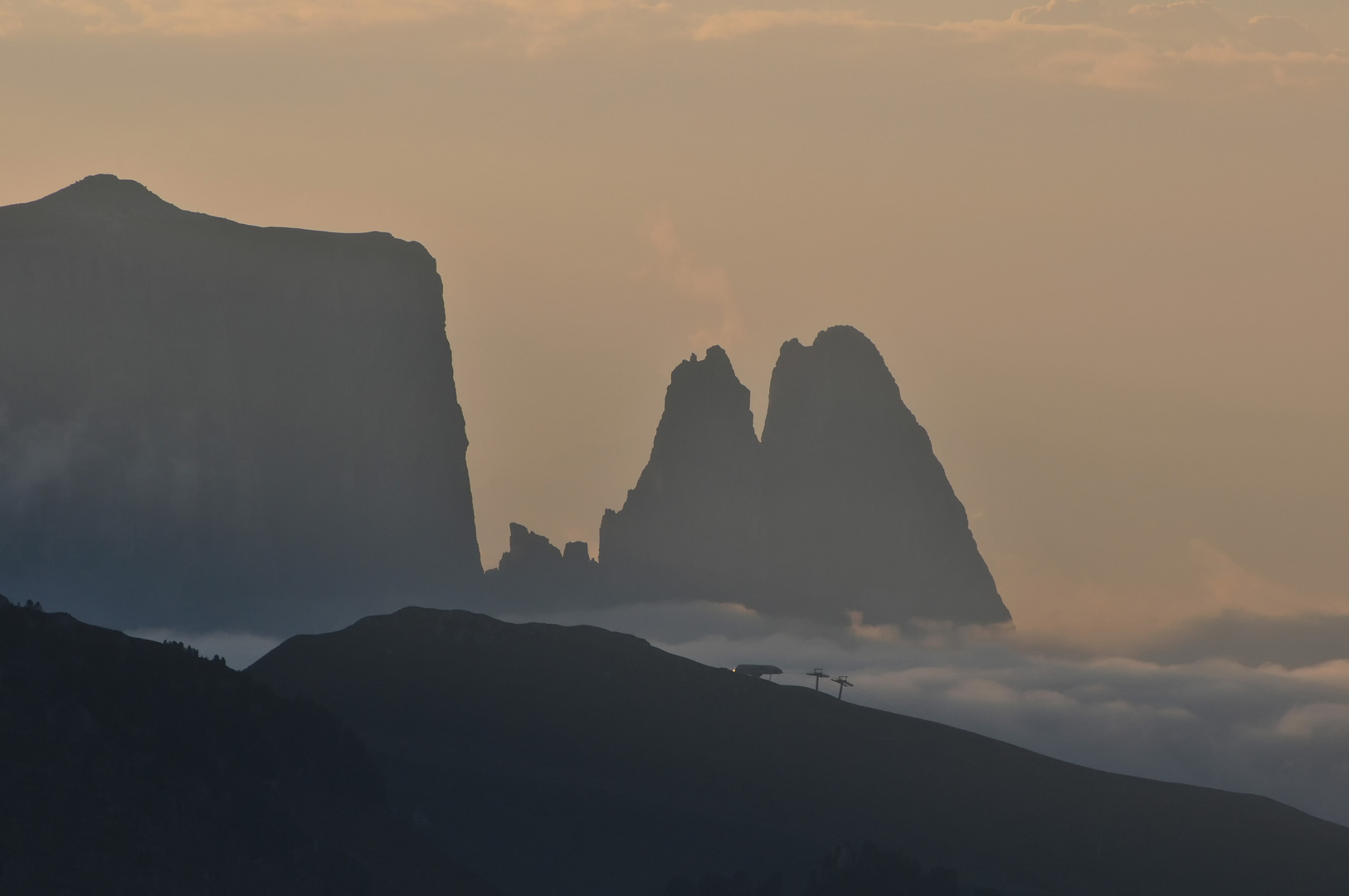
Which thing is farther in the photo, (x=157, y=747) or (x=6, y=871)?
(x=157, y=747)

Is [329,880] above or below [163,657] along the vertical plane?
below

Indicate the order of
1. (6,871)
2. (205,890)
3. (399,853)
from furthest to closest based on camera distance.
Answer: (399,853), (205,890), (6,871)

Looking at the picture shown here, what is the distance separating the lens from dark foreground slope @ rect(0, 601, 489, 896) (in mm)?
161875

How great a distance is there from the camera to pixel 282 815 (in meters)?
183

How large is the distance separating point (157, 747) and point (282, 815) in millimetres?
11719

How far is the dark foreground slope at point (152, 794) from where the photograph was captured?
162 meters

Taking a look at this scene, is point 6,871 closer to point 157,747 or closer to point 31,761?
point 31,761

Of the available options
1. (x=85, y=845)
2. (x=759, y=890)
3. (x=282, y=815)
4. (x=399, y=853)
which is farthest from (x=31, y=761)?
(x=759, y=890)

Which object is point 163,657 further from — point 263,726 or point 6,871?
point 6,871

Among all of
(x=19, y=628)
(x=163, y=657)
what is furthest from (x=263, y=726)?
(x=19, y=628)

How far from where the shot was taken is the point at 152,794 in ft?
573

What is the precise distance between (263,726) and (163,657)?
11002 mm

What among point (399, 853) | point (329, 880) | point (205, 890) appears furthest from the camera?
point (399, 853)

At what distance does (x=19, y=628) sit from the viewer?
18775 cm
